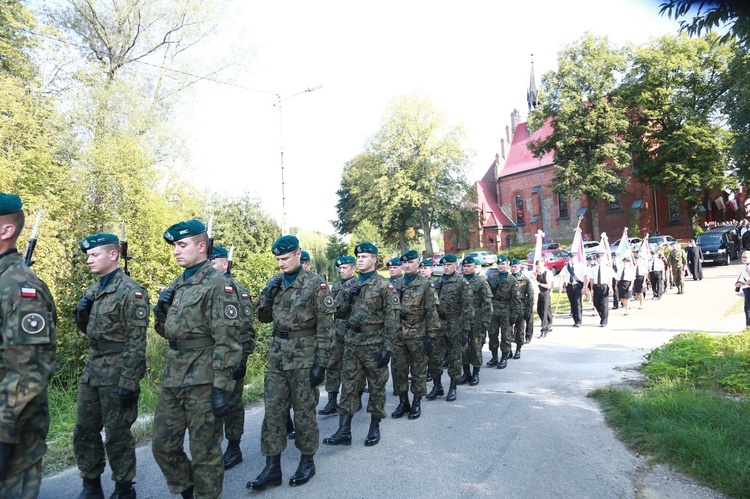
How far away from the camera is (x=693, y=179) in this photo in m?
36.8

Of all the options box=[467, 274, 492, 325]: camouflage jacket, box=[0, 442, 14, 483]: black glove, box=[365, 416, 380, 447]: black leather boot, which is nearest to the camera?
box=[0, 442, 14, 483]: black glove

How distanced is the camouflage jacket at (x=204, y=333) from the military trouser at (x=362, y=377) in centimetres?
210

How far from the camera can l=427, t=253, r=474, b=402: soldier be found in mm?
7533

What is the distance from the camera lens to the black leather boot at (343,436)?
214 inches

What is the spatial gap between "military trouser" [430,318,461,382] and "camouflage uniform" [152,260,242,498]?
446 centimetres

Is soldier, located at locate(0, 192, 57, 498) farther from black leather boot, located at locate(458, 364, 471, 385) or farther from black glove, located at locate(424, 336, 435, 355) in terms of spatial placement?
black leather boot, located at locate(458, 364, 471, 385)

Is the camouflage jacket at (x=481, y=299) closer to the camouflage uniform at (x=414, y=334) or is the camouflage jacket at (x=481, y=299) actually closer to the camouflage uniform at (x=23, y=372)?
the camouflage uniform at (x=414, y=334)

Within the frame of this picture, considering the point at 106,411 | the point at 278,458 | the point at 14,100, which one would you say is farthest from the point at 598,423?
the point at 14,100

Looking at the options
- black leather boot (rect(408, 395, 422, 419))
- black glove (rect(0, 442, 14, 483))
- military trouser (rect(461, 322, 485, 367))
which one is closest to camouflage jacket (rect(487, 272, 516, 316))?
military trouser (rect(461, 322, 485, 367))

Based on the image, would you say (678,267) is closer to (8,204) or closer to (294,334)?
(294,334)

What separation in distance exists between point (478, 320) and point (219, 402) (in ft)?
19.7

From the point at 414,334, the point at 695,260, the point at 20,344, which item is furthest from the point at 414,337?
the point at 695,260

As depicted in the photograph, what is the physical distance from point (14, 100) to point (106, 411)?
11122 millimetres

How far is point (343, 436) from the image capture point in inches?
214
